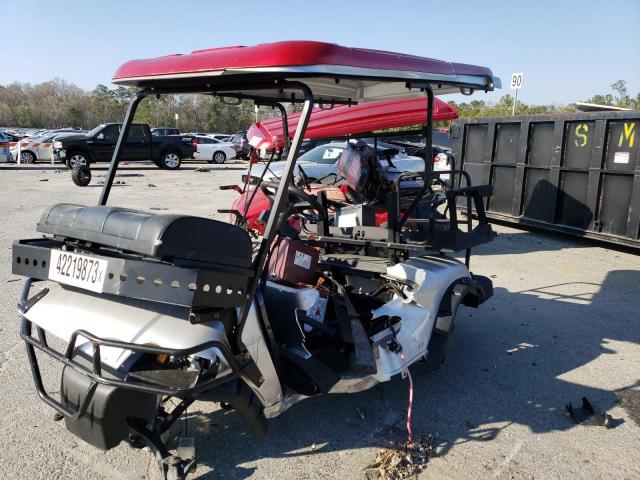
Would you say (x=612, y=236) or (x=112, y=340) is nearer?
(x=112, y=340)

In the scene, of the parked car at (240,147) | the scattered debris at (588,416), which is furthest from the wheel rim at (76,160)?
the scattered debris at (588,416)

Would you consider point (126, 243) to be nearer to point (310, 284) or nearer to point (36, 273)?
point (36, 273)

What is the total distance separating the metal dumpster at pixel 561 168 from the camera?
24.7ft

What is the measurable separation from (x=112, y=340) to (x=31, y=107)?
231 feet

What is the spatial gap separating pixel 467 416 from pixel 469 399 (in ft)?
0.78

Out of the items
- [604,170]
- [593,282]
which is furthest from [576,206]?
[593,282]

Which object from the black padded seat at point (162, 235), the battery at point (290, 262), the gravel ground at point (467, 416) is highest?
the black padded seat at point (162, 235)

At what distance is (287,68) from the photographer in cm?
215

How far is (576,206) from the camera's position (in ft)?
27.1

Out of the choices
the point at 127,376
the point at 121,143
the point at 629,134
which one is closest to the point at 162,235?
the point at 127,376

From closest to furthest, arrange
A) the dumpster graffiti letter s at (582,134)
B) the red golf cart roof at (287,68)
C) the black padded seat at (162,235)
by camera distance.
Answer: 1. the black padded seat at (162,235)
2. the red golf cart roof at (287,68)
3. the dumpster graffiti letter s at (582,134)

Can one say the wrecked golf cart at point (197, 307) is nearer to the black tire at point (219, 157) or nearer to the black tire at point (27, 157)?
the black tire at point (27, 157)

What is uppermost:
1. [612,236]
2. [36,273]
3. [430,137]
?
[430,137]

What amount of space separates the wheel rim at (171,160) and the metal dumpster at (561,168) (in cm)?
1527
